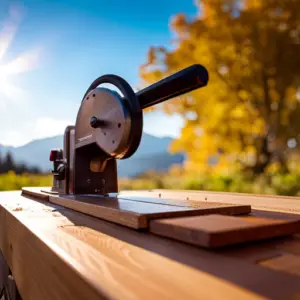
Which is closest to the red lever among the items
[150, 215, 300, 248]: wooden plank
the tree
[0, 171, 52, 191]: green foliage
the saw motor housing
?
the saw motor housing

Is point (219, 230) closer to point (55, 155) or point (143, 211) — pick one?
point (143, 211)

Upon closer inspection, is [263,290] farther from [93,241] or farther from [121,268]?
[93,241]

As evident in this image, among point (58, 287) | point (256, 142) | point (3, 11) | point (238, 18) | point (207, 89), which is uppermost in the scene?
point (238, 18)

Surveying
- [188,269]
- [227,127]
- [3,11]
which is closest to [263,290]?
[188,269]

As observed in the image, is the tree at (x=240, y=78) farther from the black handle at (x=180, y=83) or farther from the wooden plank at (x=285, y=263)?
the wooden plank at (x=285, y=263)

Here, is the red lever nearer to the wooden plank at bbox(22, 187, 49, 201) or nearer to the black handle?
the wooden plank at bbox(22, 187, 49, 201)

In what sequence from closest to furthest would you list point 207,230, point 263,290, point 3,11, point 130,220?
point 263,290 → point 207,230 → point 130,220 → point 3,11

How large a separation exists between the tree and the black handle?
397cm

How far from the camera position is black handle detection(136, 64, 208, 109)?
0.58m

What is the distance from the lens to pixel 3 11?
302cm

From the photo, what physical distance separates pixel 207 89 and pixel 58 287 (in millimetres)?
4407

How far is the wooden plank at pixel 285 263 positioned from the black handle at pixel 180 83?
1.15 ft

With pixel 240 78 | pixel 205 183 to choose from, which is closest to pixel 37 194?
pixel 205 183

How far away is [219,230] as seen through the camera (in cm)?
35
